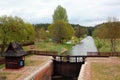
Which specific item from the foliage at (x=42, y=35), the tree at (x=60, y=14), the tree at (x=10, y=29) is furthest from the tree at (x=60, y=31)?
the tree at (x=10, y=29)

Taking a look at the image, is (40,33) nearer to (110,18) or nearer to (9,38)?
(110,18)

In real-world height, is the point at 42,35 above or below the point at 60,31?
below

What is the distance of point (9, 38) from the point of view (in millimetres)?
29828

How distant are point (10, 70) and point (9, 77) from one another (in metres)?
3.54

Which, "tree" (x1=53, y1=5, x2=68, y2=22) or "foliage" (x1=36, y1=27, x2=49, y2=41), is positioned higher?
"tree" (x1=53, y1=5, x2=68, y2=22)

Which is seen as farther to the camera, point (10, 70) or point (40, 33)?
point (40, 33)

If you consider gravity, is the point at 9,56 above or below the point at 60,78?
above

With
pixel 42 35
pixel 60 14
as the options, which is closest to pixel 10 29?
pixel 42 35

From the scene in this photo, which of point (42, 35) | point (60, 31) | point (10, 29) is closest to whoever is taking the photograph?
point (10, 29)

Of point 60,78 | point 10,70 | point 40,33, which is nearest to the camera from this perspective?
point 10,70

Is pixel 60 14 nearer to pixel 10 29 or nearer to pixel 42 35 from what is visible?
pixel 42 35

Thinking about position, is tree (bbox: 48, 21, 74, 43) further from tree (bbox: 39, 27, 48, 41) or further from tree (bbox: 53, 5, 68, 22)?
tree (bbox: 53, 5, 68, 22)

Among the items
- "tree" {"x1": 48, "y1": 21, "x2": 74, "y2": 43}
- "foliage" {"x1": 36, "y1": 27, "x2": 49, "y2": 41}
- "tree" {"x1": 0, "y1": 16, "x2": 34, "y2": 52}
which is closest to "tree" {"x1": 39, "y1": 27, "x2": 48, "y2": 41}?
"foliage" {"x1": 36, "y1": 27, "x2": 49, "y2": 41}

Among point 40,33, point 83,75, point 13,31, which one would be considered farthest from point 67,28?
point 83,75
